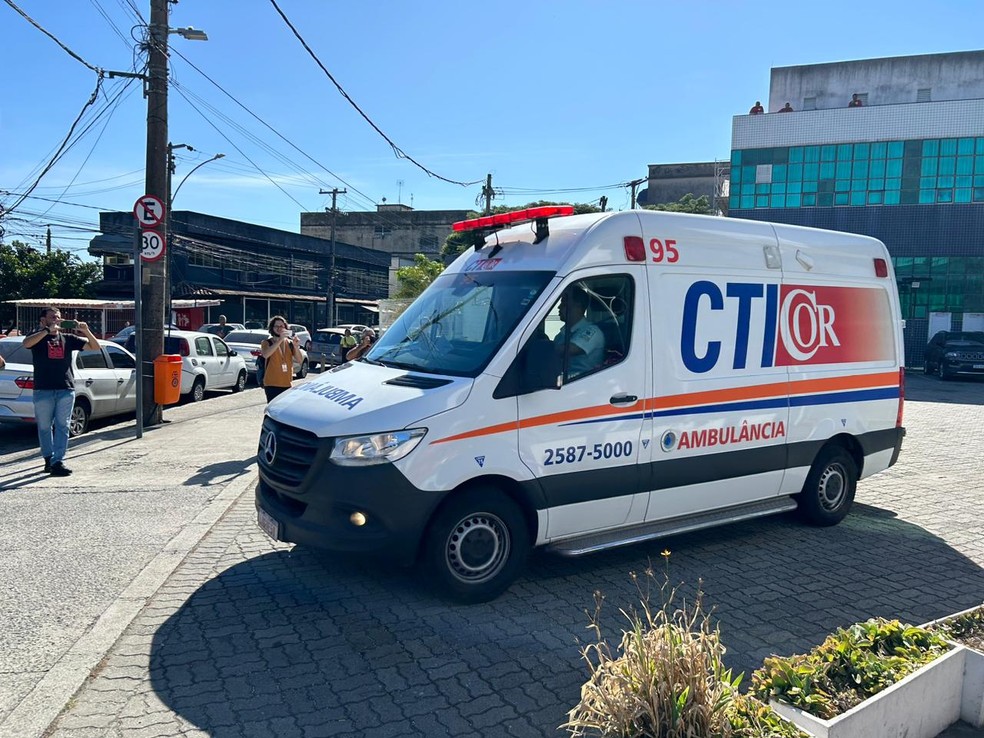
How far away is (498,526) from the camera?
4.88 meters

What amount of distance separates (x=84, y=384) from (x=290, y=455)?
8.16 metres

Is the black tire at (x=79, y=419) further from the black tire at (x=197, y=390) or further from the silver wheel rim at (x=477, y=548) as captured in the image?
the silver wheel rim at (x=477, y=548)

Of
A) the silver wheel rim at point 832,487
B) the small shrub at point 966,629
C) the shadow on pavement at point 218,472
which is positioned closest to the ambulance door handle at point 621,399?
the small shrub at point 966,629

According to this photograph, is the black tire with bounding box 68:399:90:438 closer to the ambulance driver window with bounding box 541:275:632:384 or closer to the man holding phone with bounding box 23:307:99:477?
the man holding phone with bounding box 23:307:99:477

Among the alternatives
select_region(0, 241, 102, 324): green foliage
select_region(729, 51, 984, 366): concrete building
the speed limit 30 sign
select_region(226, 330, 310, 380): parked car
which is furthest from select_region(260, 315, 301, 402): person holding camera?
select_region(0, 241, 102, 324): green foliage

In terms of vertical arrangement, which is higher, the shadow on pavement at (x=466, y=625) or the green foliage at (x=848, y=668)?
the green foliage at (x=848, y=668)

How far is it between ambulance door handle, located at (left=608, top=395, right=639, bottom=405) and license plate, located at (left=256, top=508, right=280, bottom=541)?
7.66 feet

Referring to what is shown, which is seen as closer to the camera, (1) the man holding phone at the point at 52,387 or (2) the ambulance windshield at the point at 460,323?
(2) the ambulance windshield at the point at 460,323

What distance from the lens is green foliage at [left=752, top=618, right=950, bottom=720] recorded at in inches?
121

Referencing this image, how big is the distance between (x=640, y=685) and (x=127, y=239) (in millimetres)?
43725

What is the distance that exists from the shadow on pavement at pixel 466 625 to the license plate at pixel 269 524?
42cm

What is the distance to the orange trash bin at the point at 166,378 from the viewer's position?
39.5 feet

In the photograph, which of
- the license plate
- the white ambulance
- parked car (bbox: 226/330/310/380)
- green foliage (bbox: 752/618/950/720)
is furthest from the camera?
parked car (bbox: 226/330/310/380)

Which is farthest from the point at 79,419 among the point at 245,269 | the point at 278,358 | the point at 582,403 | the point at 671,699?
the point at 245,269
